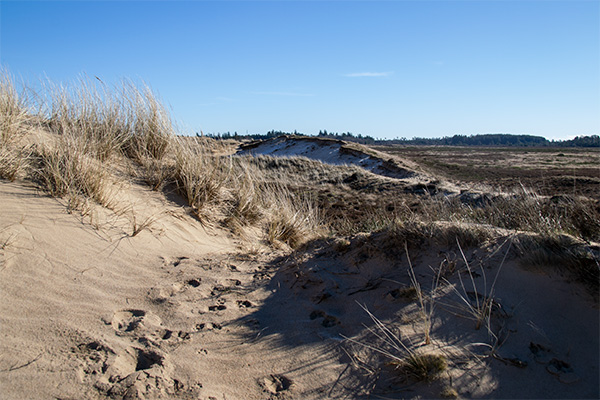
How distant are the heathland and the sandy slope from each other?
0.01m

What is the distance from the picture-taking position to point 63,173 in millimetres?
4266

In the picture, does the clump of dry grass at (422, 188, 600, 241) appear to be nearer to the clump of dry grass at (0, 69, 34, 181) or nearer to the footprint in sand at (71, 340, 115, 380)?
the footprint in sand at (71, 340, 115, 380)

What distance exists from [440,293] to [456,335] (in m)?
0.43

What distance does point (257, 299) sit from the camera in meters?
3.38

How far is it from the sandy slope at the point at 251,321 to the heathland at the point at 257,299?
1cm

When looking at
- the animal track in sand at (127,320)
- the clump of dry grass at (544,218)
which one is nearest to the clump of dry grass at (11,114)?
the animal track in sand at (127,320)

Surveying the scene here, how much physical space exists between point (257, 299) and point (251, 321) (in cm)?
37

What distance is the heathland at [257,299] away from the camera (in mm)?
2225

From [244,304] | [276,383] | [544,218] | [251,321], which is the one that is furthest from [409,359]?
[544,218]

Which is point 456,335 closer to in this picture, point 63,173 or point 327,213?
point 63,173

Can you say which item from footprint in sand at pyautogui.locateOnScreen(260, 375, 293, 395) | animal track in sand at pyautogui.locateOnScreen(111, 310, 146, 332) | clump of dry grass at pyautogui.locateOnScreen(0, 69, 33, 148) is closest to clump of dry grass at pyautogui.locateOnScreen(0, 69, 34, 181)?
clump of dry grass at pyautogui.locateOnScreen(0, 69, 33, 148)

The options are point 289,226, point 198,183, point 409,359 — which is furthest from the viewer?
point 289,226

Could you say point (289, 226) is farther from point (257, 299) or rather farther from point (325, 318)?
point (325, 318)

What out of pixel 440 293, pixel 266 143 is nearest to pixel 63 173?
pixel 440 293
